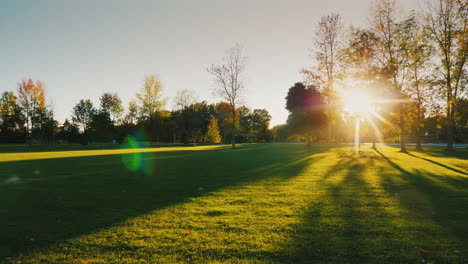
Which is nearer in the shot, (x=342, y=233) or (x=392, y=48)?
(x=342, y=233)

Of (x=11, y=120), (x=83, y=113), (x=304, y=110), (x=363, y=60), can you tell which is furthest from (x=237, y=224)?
(x=83, y=113)

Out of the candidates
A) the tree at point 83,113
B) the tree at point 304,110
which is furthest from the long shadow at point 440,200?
the tree at point 83,113

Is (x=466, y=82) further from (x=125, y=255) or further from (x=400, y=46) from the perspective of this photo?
(x=125, y=255)

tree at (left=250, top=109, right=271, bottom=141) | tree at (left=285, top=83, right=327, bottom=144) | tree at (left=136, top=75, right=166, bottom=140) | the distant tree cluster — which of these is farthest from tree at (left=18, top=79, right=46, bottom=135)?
tree at (left=250, top=109, right=271, bottom=141)

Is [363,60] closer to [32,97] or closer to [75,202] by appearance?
[75,202]

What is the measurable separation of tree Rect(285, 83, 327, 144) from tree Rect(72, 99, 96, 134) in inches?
2402

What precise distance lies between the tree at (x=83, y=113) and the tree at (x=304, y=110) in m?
61.0

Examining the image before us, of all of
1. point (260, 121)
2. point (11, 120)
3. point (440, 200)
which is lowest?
point (440, 200)

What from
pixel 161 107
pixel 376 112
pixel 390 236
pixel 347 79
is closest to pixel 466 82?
pixel 376 112

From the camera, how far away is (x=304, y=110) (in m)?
51.2

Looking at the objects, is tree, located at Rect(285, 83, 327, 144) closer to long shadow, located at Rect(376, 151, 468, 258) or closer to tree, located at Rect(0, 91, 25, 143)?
long shadow, located at Rect(376, 151, 468, 258)

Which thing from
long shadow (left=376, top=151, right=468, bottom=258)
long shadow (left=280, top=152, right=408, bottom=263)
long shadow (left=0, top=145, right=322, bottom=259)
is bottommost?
long shadow (left=376, top=151, right=468, bottom=258)

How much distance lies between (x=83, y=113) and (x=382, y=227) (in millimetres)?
87602

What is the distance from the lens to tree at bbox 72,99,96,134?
7544 centimetres
